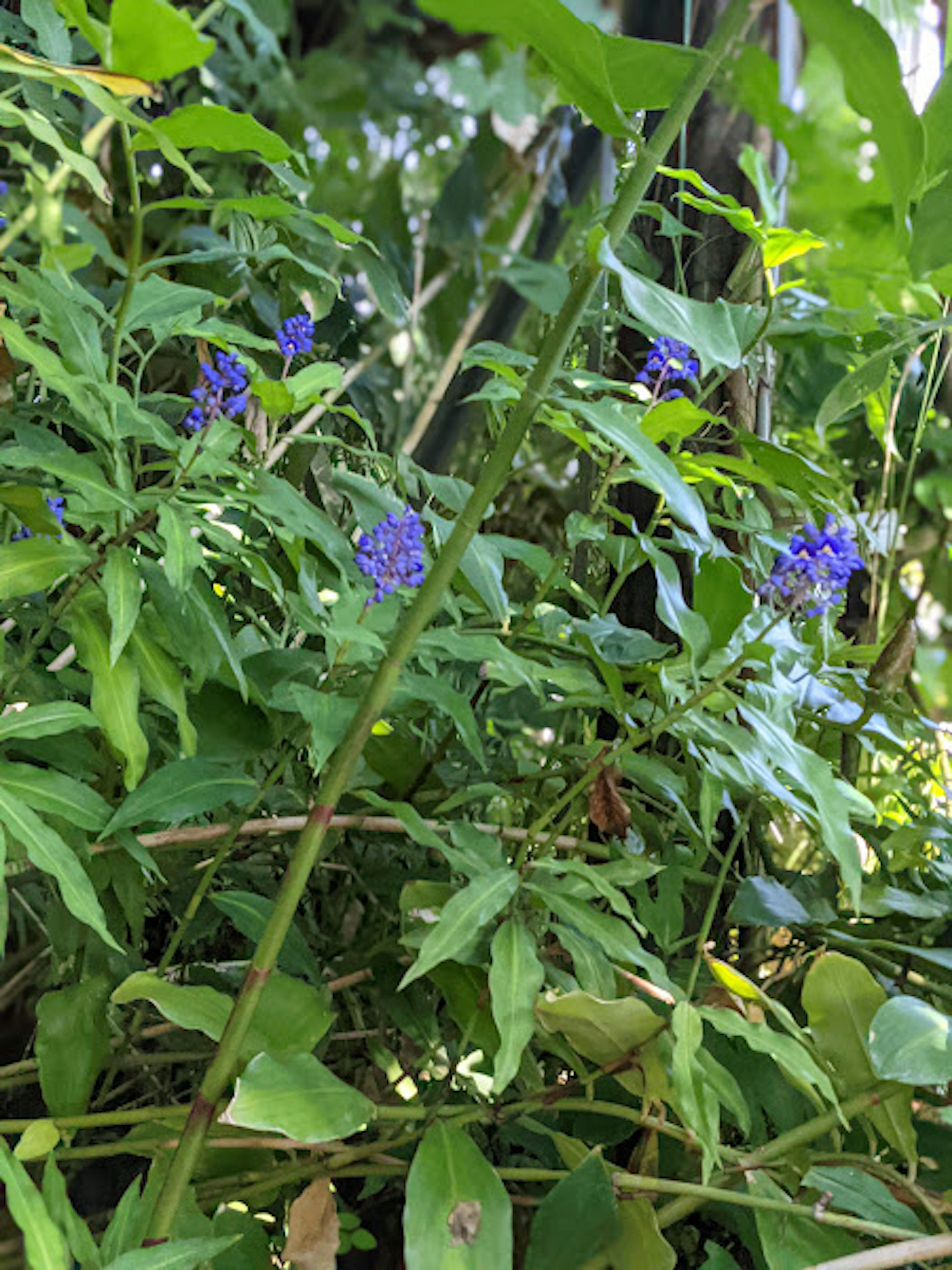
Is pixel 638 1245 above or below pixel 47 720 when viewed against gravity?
below

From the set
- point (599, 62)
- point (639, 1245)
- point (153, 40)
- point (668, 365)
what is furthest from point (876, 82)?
point (639, 1245)

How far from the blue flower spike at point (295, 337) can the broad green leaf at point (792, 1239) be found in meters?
0.42

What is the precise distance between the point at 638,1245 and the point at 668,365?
0.39 m

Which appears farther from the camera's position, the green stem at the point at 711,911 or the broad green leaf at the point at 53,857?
the green stem at the point at 711,911

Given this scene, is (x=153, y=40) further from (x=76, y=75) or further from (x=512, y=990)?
(x=512, y=990)

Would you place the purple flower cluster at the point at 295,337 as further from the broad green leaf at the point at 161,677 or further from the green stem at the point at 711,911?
the green stem at the point at 711,911

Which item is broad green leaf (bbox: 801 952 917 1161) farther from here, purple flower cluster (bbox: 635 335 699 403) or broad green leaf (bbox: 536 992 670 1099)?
purple flower cluster (bbox: 635 335 699 403)

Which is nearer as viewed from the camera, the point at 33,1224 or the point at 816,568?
the point at 33,1224

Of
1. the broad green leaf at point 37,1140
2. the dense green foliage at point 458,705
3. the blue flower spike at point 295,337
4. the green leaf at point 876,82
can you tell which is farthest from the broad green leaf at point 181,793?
the green leaf at point 876,82

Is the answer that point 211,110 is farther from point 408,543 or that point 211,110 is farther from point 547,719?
point 547,719

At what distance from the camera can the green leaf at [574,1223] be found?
43cm

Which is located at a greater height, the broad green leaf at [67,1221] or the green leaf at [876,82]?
the green leaf at [876,82]

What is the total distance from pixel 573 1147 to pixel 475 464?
0.52m

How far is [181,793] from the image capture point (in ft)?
1.44
